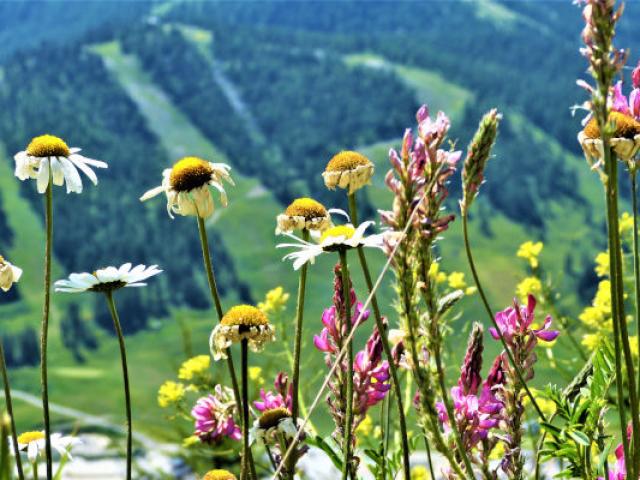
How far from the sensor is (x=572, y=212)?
55781 millimetres

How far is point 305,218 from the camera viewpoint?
181cm

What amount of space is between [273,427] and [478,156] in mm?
734

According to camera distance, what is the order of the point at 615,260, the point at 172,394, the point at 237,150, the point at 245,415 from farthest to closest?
1. the point at 237,150
2. the point at 172,394
3. the point at 245,415
4. the point at 615,260

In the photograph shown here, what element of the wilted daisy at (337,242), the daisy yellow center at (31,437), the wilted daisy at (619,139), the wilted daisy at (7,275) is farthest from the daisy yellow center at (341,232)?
the daisy yellow center at (31,437)

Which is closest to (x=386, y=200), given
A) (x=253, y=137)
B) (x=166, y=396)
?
(x=253, y=137)

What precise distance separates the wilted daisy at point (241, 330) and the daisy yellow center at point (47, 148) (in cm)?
70

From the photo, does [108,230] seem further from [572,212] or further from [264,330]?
[264,330]

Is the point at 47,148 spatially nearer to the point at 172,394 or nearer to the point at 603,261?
the point at 172,394

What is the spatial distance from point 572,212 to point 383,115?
59.2 ft

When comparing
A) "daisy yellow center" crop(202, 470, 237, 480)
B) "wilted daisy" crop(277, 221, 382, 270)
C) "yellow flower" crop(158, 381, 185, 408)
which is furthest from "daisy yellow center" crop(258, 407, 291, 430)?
"yellow flower" crop(158, 381, 185, 408)

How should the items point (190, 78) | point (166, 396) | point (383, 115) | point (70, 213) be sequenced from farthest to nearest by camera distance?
1. point (190, 78)
2. point (383, 115)
3. point (70, 213)
4. point (166, 396)

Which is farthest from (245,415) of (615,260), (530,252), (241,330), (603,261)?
(530,252)

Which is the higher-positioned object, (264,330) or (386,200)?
(264,330)

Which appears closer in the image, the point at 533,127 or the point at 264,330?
the point at 264,330
